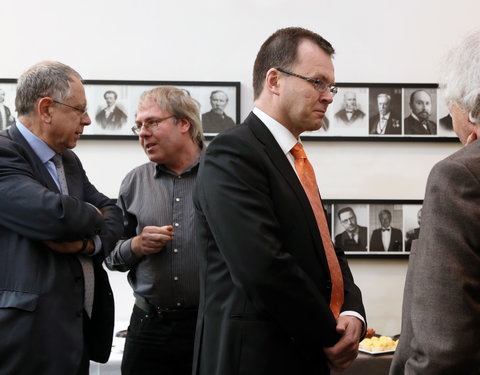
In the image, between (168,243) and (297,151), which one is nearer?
(297,151)

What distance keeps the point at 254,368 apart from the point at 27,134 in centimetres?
129

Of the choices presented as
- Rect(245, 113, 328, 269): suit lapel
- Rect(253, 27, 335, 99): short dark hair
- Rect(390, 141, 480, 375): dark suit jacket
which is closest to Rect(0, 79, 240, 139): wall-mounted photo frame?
Rect(253, 27, 335, 99): short dark hair

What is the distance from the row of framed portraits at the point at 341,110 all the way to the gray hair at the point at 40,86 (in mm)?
1559

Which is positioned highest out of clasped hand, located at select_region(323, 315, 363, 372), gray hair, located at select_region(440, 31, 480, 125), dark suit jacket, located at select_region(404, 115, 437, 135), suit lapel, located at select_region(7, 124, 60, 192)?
dark suit jacket, located at select_region(404, 115, 437, 135)

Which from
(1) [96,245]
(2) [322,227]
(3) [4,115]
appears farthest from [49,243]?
(3) [4,115]

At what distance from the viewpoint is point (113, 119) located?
4.11 meters

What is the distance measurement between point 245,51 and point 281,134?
84.1 inches

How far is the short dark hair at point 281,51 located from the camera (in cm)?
216

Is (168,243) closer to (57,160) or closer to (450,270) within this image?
(57,160)

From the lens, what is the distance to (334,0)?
4.16 meters

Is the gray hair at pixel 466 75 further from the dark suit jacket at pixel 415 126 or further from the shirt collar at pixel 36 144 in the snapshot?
the dark suit jacket at pixel 415 126

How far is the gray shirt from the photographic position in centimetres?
284

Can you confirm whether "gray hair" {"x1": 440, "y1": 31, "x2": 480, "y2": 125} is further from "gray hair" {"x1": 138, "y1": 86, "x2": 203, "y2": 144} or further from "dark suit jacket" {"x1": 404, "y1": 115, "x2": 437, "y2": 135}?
"dark suit jacket" {"x1": 404, "y1": 115, "x2": 437, "y2": 135}

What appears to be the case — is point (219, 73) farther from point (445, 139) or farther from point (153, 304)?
point (153, 304)
